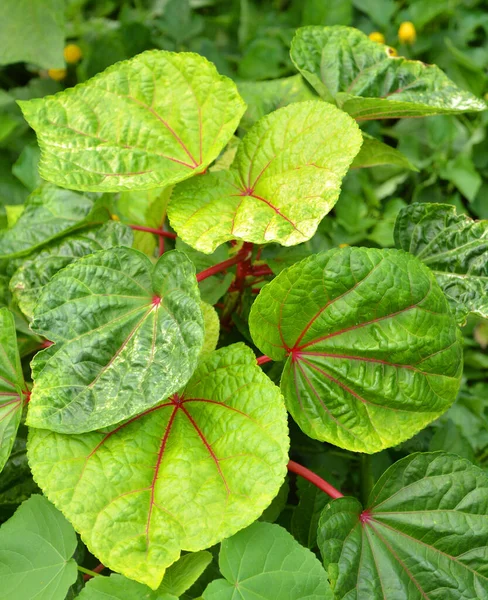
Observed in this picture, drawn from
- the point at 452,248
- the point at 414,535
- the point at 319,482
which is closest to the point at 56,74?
the point at 452,248

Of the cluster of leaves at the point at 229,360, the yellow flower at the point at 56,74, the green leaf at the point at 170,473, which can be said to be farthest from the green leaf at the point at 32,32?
the green leaf at the point at 170,473

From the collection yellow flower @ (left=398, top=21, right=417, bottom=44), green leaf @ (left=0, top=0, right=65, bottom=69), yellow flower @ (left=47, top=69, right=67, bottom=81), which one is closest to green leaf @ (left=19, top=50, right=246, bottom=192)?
green leaf @ (left=0, top=0, right=65, bottom=69)

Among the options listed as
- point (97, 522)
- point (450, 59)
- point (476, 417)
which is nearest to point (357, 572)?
point (97, 522)

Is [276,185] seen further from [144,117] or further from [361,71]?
[361,71]

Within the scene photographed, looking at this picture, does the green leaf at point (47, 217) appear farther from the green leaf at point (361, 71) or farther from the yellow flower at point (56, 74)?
the yellow flower at point (56, 74)

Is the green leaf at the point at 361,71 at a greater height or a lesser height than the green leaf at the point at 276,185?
greater
